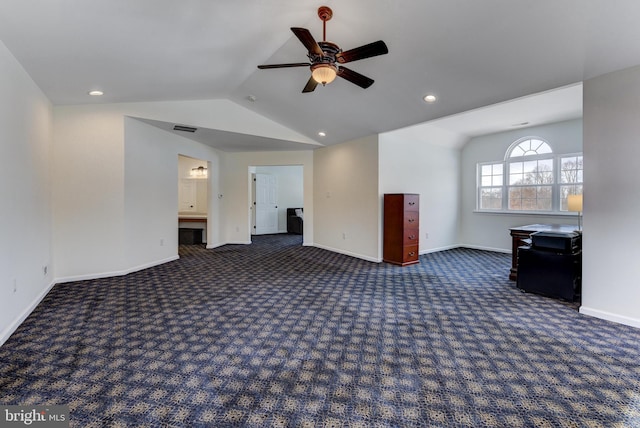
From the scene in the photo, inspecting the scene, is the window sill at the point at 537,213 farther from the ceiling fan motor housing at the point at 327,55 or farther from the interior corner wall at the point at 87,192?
the interior corner wall at the point at 87,192

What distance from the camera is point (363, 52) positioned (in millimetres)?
2385

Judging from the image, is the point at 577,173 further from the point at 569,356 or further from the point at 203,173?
the point at 203,173

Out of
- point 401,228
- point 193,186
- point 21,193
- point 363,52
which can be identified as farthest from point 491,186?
point 21,193

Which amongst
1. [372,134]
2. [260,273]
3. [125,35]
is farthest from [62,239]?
[372,134]

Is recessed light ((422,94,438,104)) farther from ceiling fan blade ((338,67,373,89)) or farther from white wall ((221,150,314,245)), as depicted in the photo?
white wall ((221,150,314,245))

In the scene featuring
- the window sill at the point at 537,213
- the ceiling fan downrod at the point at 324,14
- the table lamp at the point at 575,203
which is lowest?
the window sill at the point at 537,213

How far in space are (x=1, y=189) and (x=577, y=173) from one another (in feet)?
27.1

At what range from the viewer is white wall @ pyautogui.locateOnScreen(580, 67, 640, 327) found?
2670 mm

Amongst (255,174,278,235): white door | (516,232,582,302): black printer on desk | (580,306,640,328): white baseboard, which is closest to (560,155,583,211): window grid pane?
(516,232,582,302): black printer on desk

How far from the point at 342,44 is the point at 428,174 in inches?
158

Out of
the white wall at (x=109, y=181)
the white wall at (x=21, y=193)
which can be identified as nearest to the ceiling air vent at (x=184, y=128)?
the white wall at (x=109, y=181)

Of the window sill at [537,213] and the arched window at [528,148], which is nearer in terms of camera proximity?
the window sill at [537,213]

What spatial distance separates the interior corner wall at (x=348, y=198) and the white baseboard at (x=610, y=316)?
301cm

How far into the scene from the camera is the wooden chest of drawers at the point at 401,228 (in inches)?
203
